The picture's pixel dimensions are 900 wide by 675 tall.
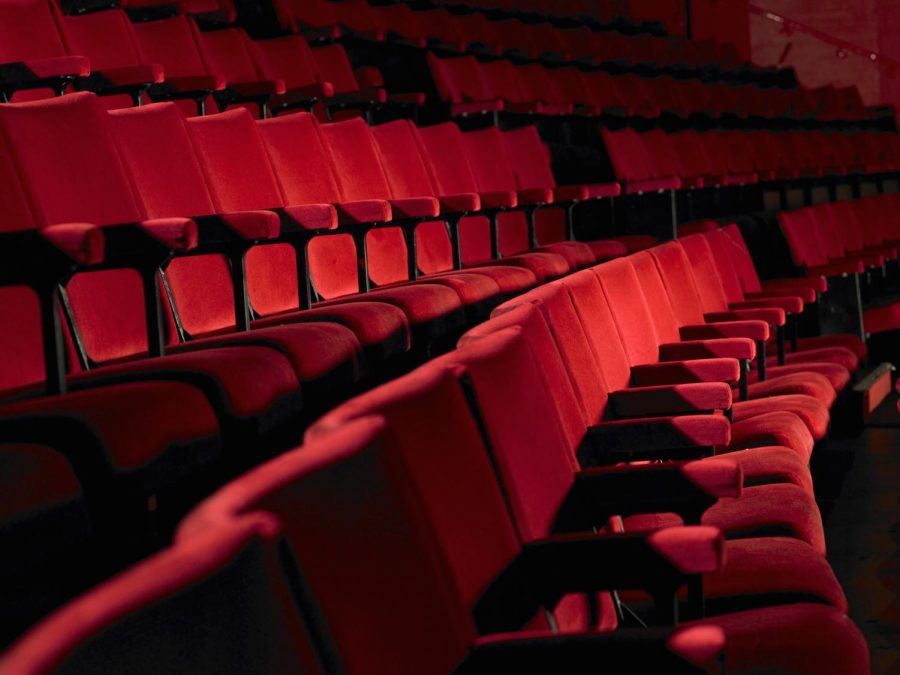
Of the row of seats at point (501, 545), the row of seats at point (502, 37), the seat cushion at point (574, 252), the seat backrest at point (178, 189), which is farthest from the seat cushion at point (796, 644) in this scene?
the row of seats at point (502, 37)

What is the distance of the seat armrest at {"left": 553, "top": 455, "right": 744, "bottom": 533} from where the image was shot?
1.79 ft

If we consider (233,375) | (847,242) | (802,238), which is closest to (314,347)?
(233,375)

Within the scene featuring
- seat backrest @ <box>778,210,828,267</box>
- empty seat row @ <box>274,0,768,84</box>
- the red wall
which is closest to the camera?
empty seat row @ <box>274,0,768,84</box>

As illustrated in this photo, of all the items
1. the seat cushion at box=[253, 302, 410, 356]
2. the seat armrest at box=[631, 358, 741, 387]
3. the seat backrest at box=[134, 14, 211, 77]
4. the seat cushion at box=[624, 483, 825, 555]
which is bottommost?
the seat cushion at box=[624, 483, 825, 555]

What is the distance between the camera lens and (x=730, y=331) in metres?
1.08

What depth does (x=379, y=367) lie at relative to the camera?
94 centimetres

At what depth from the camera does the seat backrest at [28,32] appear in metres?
1.00

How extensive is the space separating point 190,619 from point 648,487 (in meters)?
0.38

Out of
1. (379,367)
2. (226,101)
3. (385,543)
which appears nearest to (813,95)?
(226,101)

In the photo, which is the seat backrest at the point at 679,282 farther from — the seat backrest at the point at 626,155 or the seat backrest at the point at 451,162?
the seat backrest at the point at 626,155

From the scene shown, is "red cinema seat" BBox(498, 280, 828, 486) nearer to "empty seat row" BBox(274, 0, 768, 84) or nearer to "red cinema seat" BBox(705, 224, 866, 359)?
"red cinema seat" BBox(705, 224, 866, 359)

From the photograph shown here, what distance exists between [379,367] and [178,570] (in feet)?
2.46

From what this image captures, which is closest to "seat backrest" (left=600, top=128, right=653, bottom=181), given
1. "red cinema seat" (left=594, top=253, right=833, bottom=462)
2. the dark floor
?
the dark floor

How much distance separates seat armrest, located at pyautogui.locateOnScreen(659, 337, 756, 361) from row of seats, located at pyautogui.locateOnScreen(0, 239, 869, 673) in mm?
142
